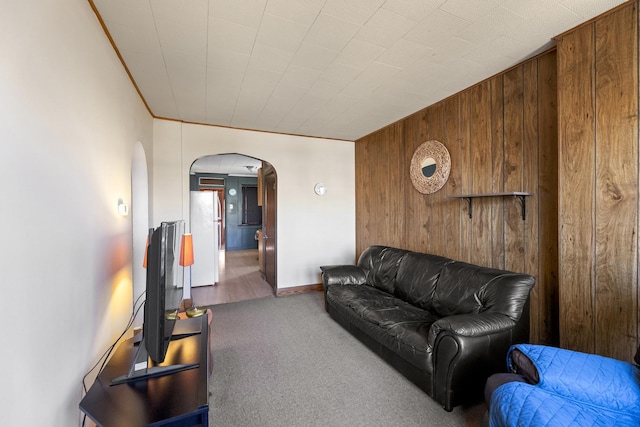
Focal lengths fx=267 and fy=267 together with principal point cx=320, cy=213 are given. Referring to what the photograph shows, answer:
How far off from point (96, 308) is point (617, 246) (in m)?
3.40

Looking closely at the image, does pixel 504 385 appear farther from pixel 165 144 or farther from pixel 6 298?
pixel 165 144

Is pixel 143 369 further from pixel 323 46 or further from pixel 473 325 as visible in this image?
pixel 323 46

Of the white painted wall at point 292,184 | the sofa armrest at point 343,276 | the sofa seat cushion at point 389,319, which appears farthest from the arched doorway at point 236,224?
the sofa seat cushion at point 389,319

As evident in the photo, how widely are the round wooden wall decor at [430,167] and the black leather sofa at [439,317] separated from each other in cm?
92

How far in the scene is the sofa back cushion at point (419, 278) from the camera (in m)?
2.77

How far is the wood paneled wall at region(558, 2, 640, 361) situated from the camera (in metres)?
1.74

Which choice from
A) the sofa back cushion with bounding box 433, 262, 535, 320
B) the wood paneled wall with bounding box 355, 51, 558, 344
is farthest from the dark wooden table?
the wood paneled wall with bounding box 355, 51, 558, 344

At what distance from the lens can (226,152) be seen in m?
4.23

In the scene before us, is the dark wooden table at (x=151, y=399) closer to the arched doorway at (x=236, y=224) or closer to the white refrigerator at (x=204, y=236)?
the arched doorway at (x=236, y=224)

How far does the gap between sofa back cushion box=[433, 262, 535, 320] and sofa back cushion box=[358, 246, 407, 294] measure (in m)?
0.69

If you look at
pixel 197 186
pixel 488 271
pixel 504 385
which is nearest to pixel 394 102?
pixel 488 271

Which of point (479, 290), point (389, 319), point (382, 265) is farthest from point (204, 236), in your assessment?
point (479, 290)

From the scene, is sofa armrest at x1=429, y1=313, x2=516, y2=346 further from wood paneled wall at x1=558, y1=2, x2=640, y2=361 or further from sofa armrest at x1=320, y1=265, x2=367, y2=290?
sofa armrest at x1=320, y1=265, x2=367, y2=290

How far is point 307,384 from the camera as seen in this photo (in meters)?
2.18
